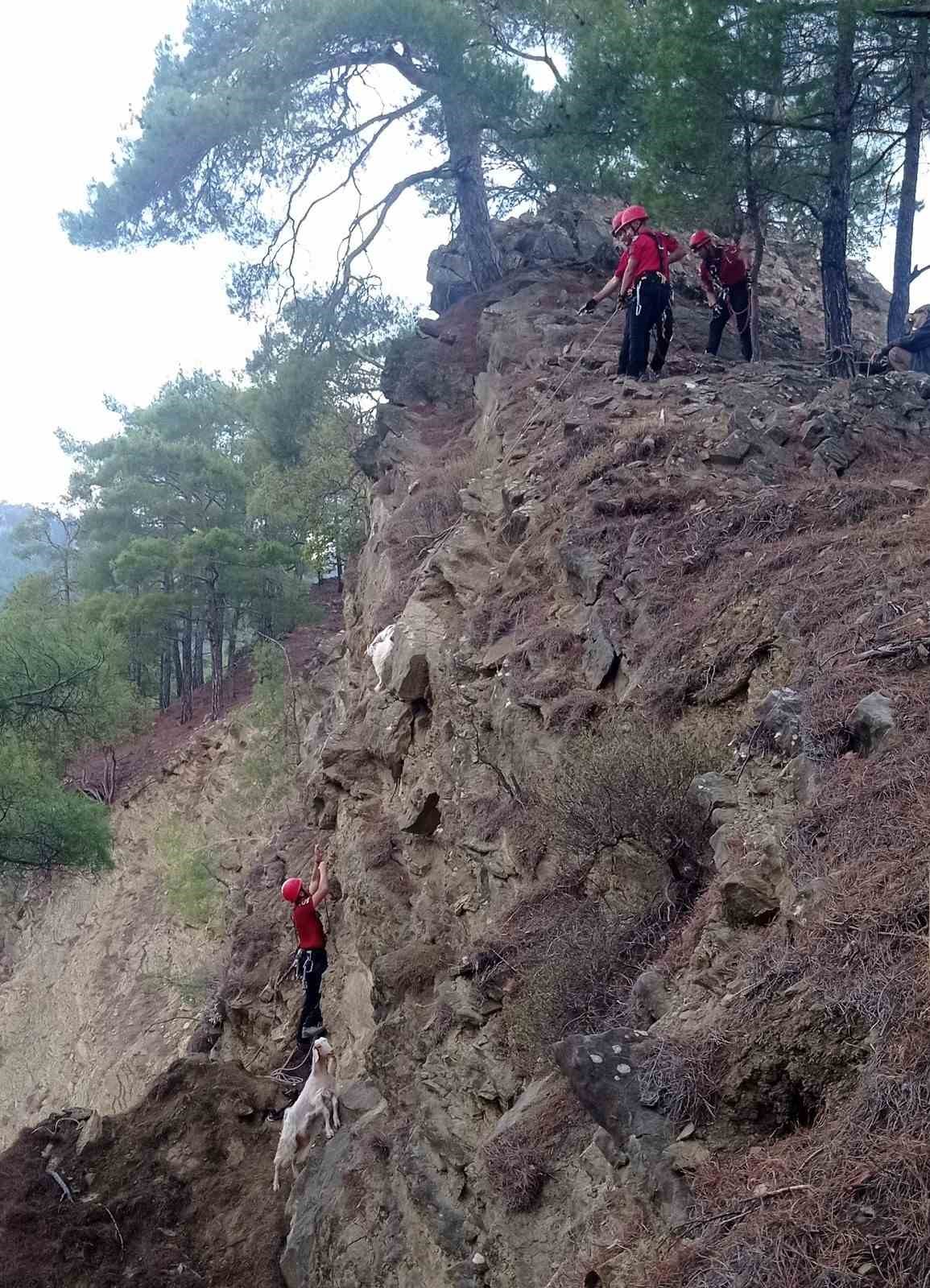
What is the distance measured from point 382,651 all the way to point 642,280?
457 centimetres

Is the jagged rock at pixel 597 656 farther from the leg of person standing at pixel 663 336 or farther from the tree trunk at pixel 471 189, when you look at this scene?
the tree trunk at pixel 471 189

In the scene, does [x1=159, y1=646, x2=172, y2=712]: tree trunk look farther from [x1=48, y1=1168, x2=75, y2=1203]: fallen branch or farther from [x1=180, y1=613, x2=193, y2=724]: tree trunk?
[x1=48, y1=1168, x2=75, y2=1203]: fallen branch

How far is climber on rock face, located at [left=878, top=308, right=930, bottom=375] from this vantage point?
10.8m

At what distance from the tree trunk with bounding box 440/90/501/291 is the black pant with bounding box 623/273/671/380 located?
636cm

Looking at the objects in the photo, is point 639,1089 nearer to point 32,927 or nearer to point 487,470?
point 487,470

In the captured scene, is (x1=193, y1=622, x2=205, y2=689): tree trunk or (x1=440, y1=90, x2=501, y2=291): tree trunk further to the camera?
(x1=193, y1=622, x2=205, y2=689): tree trunk

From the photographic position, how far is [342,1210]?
5352mm

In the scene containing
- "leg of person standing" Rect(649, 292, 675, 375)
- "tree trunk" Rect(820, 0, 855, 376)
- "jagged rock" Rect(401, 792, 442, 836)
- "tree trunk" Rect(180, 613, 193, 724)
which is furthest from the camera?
"tree trunk" Rect(180, 613, 193, 724)

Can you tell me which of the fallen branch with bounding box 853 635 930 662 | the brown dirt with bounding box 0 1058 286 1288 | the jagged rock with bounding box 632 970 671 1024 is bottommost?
the brown dirt with bounding box 0 1058 286 1288

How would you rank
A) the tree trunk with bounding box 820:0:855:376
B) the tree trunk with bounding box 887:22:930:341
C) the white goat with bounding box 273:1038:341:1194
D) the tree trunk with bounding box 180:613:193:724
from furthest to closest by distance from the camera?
the tree trunk with bounding box 180:613:193:724
the tree trunk with bounding box 887:22:930:341
the tree trunk with bounding box 820:0:855:376
the white goat with bounding box 273:1038:341:1194

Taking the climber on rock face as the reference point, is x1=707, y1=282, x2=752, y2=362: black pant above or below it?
above

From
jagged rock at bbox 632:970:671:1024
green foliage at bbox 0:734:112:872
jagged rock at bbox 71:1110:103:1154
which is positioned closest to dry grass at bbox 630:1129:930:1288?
jagged rock at bbox 632:970:671:1024

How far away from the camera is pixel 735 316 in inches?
448

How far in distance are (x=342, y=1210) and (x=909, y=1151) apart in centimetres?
388
